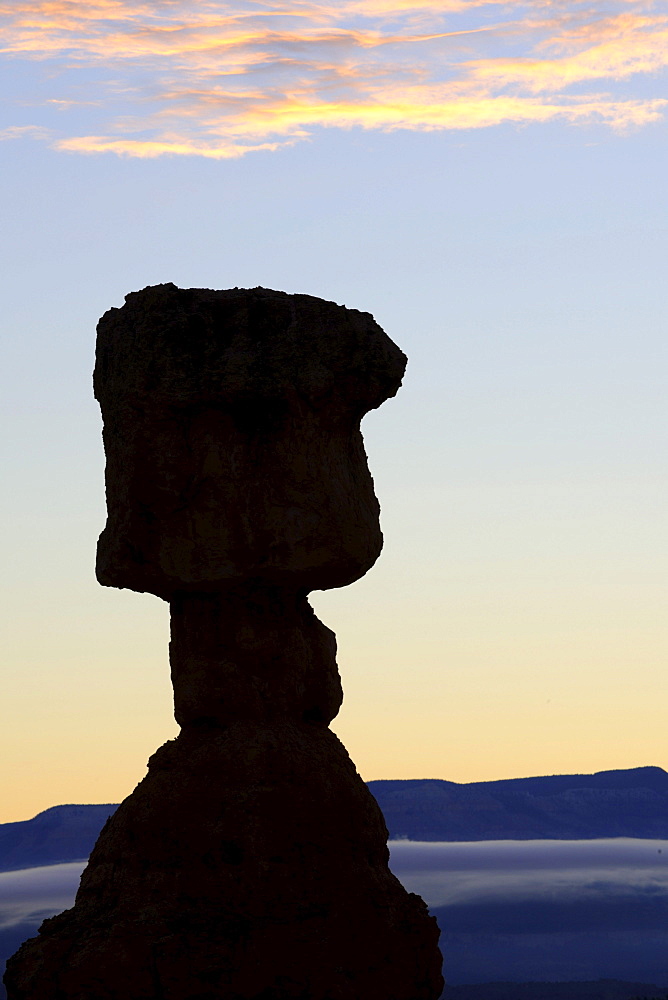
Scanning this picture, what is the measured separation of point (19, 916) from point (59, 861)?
51.6m

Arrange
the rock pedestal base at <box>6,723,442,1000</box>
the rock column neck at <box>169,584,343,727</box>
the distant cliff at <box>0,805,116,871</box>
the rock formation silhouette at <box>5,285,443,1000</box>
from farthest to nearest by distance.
→ the distant cliff at <box>0,805,116,871</box>
the rock column neck at <box>169,584,343,727</box>
the rock formation silhouette at <box>5,285,443,1000</box>
the rock pedestal base at <box>6,723,442,1000</box>

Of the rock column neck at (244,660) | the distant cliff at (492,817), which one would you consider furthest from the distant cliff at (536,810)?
the rock column neck at (244,660)

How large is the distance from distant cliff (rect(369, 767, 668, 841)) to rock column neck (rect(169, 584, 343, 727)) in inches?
4692

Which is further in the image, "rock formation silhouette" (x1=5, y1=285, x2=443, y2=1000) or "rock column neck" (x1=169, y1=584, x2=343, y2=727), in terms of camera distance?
"rock column neck" (x1=169, y1=584, x2=343, y2=727)

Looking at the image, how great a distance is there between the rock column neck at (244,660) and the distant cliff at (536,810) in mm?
119175

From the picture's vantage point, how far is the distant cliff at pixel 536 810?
136 metres

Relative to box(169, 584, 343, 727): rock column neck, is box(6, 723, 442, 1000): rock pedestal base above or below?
below

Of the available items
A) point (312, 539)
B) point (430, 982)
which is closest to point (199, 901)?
point (430, 982)

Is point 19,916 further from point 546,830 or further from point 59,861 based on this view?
point 546,830

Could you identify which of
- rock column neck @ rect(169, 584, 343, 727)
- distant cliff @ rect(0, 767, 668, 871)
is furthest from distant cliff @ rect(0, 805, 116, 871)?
rock column neck @ rect(169, 584, 343, 727)

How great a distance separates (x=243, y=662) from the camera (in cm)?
1488

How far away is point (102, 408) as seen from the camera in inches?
612

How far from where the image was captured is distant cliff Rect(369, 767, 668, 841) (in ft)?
447

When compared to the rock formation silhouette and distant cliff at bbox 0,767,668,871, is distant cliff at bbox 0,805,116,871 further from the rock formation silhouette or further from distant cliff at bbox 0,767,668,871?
the rock formation silhouette
